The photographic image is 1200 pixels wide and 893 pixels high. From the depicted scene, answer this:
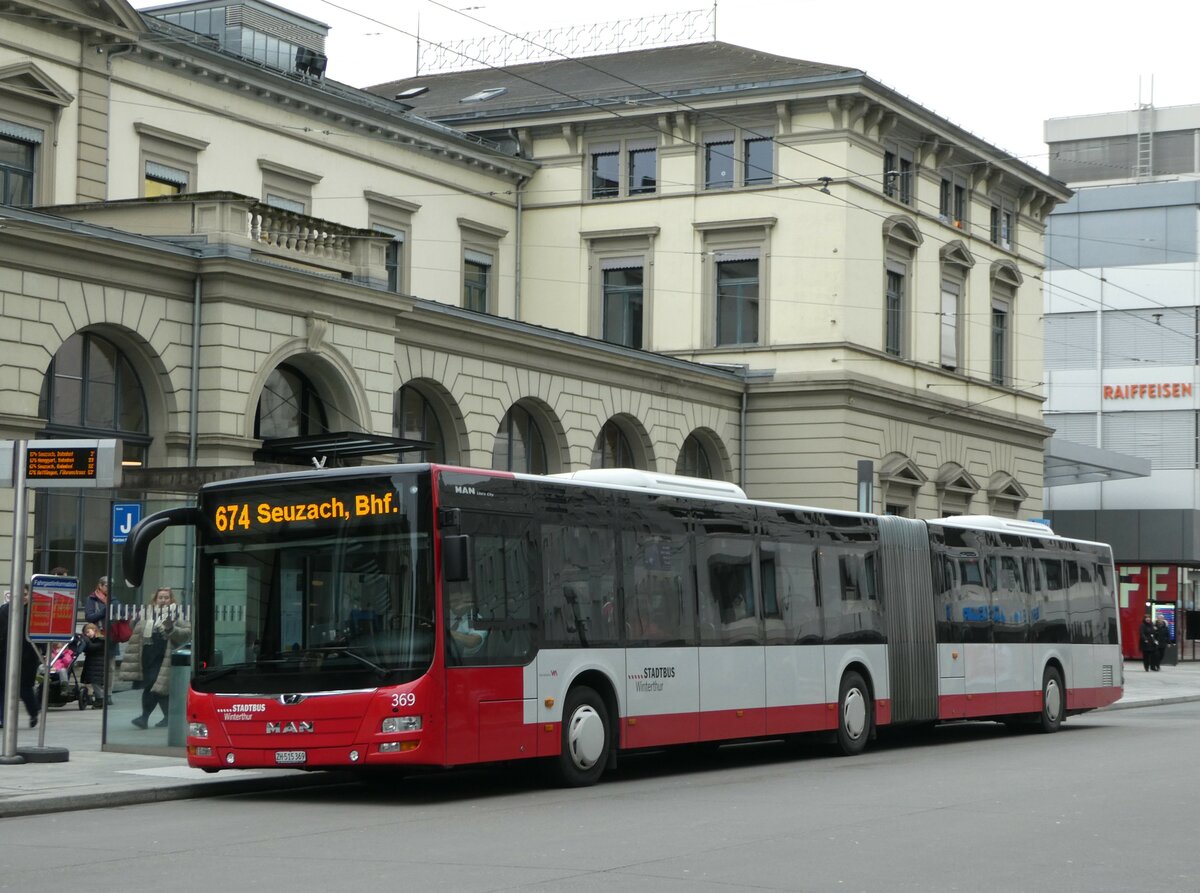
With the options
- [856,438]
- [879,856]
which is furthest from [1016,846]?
[856,438]

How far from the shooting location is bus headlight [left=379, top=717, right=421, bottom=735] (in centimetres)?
1518

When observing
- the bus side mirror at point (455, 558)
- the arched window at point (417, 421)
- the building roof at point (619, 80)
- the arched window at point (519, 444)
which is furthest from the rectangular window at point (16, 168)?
the bus side mirror at point (455, 558)

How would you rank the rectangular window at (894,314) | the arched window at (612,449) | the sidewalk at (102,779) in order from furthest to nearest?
the rectangular window at (894,314) → the arched window at (612,449) → the sidewalk at (102,779)

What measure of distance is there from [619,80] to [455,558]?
97.4ft

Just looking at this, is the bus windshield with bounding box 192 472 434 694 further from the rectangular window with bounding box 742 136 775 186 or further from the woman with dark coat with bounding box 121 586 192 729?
the rectangular window with bounding box 742 136 775 186

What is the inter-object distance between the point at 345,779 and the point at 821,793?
453 cm

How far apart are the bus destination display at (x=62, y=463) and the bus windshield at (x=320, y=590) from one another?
1.37 m

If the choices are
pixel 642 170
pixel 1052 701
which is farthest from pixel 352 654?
pixel 642 170

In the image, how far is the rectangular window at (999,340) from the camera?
168 feet

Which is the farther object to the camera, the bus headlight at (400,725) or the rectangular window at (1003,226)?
the rectangular window at (1003,226)

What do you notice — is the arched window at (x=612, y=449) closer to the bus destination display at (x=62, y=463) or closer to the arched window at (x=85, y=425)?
the arched window at (x=85, y=425)

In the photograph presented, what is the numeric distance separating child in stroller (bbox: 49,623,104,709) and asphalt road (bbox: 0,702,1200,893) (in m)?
7.85

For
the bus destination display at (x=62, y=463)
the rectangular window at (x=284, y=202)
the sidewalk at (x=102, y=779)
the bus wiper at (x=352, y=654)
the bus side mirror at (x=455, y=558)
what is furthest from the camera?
the rectangular window at (x=284, y=202)

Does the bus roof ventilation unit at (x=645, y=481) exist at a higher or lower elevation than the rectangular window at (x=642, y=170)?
lower
